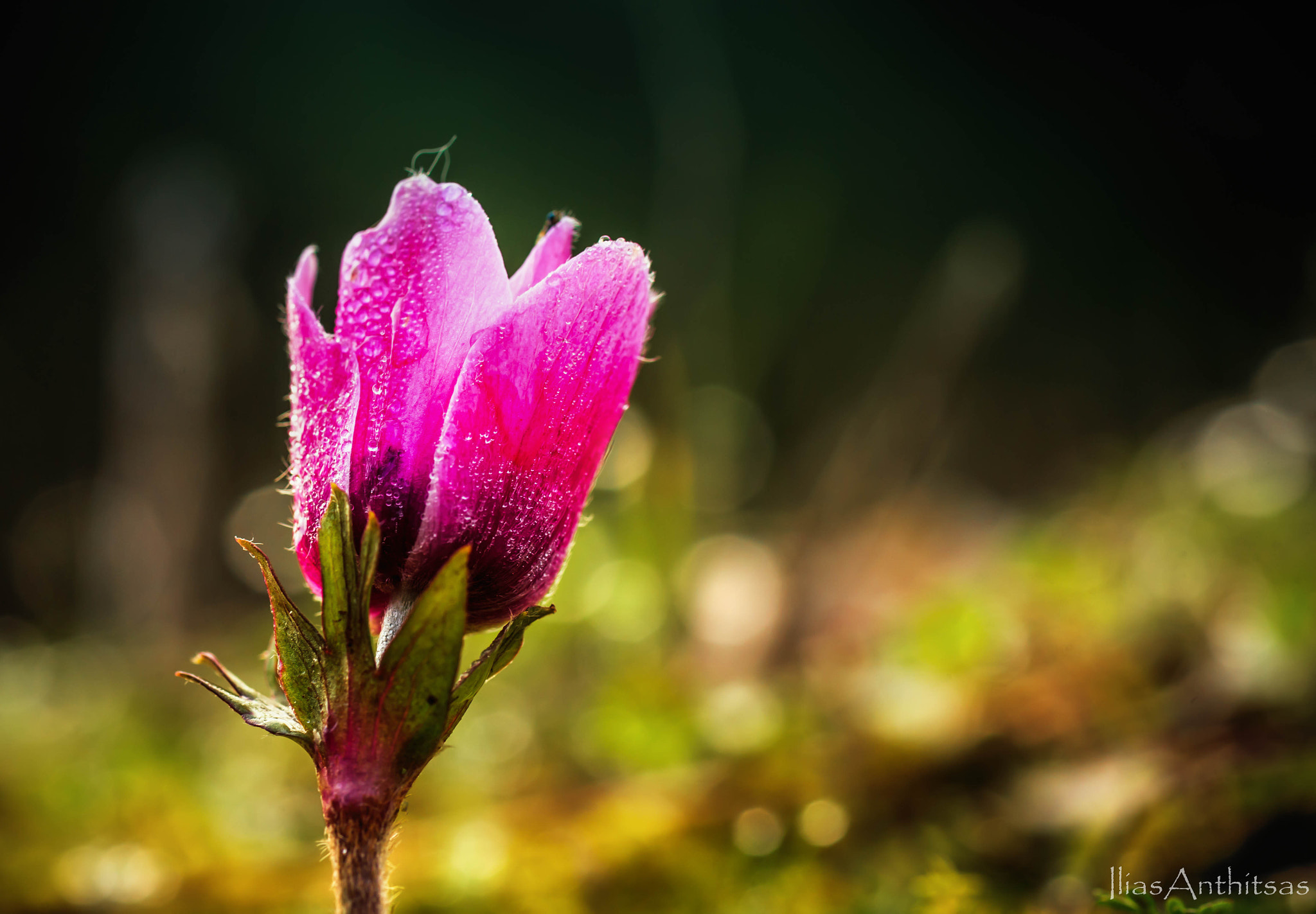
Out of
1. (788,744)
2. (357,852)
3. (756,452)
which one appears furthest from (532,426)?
(756,452)

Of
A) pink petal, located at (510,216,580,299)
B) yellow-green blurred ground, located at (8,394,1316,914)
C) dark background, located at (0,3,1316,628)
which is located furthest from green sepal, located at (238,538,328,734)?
dark background, located at (0,3,1316,628)

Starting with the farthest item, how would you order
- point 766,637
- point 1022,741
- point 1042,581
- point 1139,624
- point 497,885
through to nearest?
point 766,637, point 1042,581, point 1139,624, point 1022,741, point 497,885

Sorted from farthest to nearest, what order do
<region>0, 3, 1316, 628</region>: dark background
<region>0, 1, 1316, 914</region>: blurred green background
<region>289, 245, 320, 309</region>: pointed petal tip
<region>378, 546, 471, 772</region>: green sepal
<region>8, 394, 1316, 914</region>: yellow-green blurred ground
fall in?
<region>0, 3, 1316, 628</region>: dark background → <region>0, 1, 1316, 914</region>: blurred green background → <region>8, 394, 1316, 914</region>: yellow-green blurred ground → <region>289, 245, 320, 309</region>: pointed petal tip → <region>378, 546, 471, 772</region>: green sepal

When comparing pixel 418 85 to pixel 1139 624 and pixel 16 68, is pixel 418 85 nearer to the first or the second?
pixel 16 68

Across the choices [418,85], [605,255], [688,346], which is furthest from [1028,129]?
[605,255]

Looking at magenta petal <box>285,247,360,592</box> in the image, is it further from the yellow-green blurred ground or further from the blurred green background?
the yellow-green blurred ground

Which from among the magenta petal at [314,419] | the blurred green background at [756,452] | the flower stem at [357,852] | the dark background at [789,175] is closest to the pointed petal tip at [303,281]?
the magenta petal at [314,419]

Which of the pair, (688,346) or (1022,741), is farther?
(688,346)
